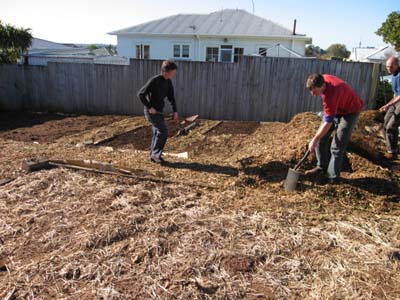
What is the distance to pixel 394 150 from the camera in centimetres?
522

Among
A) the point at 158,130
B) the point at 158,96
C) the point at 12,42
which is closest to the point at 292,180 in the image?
the point at 158,130

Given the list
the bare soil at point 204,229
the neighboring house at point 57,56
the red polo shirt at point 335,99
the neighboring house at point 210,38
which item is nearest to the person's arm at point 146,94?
the bare soil at point 204,229

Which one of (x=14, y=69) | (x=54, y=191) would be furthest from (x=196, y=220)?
(x=14, y=69)

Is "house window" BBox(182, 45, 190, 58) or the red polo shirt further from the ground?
"house window" BBox(182, 45, 190, 58)

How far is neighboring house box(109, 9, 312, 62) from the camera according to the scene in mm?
18578

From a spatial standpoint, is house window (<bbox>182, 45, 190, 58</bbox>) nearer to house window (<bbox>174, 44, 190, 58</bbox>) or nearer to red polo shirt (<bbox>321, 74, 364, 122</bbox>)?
house window (<bbox>174, 44, 190, 58</bbox>)

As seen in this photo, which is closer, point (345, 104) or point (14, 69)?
point (345, 104)

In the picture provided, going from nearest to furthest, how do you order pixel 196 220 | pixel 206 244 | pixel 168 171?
pixel 206 244
pixel 196 220
pixel 168 171

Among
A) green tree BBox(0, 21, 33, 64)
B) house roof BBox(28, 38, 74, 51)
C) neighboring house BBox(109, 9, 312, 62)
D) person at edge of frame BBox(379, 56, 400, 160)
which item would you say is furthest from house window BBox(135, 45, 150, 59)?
person at edge of frame BBox(379, 56, 400, 160)

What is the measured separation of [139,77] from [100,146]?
405 cm

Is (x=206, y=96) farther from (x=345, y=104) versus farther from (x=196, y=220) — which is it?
(x=196, y=220)

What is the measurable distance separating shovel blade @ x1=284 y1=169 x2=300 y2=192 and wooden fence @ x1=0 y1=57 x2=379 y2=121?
17.2ft

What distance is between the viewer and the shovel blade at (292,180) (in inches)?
159

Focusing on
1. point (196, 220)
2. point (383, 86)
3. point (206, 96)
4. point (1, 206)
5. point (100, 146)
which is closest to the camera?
point (196, 220)
